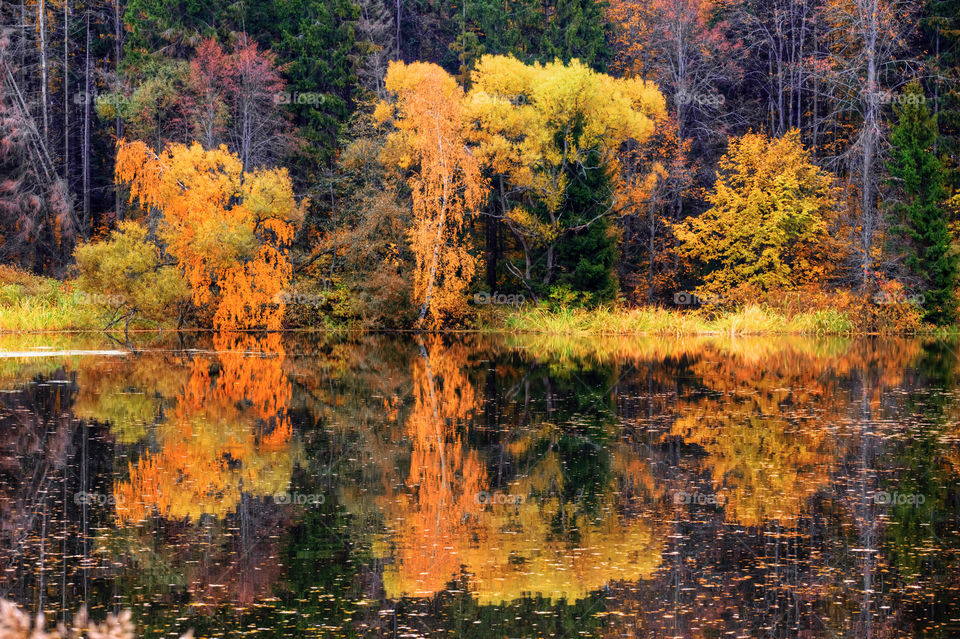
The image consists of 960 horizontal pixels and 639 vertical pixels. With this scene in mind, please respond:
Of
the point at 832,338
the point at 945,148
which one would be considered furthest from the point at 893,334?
the point at 945,148

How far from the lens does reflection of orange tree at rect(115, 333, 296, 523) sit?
10961 mm

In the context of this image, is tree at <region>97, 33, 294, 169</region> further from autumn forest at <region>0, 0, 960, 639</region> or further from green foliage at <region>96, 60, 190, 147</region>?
autumn forest at <region>0, 0, 960, 639</region>

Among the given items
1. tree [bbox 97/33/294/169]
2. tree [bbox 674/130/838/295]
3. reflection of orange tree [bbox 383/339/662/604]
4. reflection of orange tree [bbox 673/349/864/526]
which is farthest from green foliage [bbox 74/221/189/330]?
reflection of orange tree [bbox 383/339/662/604]

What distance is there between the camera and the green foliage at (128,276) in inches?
1451

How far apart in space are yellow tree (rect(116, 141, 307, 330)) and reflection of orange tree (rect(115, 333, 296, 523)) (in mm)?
15922

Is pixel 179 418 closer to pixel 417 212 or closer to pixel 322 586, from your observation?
pixel 322 586

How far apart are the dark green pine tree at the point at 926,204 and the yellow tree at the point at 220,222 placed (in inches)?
914

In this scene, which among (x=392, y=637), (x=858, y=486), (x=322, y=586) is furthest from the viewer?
(x=858, y=486)

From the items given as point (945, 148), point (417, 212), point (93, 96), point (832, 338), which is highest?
point (93, 96)

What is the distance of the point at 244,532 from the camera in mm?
9664

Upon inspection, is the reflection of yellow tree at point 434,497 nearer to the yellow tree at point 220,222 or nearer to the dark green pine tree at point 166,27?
the yellow tree at point 220,222

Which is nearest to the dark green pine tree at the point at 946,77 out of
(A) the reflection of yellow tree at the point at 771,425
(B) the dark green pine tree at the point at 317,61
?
(A) the reflection of yellow tree at the point at 771,425

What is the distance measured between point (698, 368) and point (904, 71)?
82.9ft

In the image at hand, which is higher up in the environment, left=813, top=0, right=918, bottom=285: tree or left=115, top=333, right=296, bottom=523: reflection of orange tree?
left=813, top=0, right=918, bottom=285: tree
